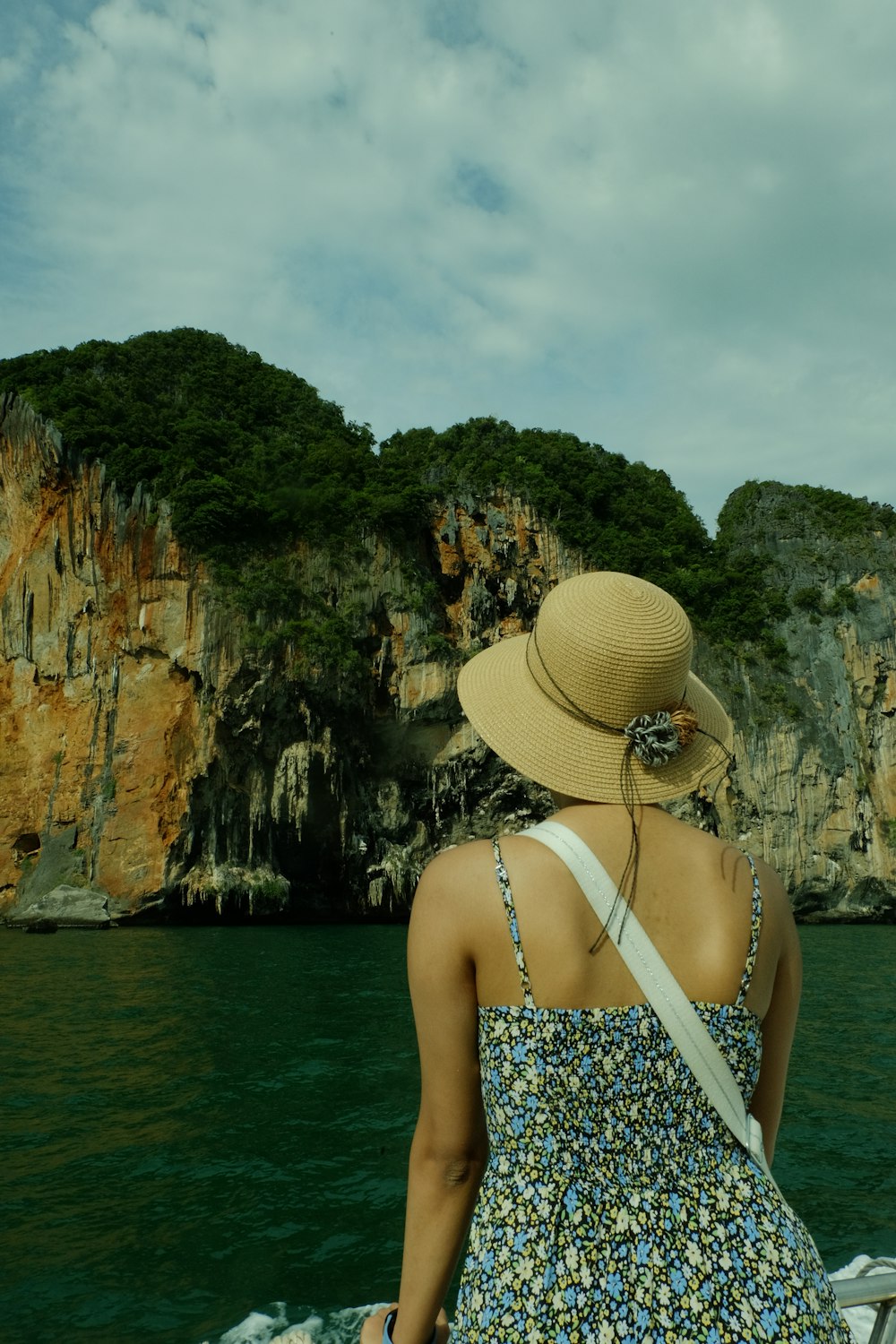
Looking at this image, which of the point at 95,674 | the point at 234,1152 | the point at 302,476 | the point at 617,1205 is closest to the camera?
the point at 617,1205

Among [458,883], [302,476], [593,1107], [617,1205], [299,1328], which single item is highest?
[302,476]

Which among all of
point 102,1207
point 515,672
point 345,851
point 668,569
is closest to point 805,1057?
point 102,1207

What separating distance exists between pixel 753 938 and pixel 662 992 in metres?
0.16

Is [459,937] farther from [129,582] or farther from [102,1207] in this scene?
[129,582]

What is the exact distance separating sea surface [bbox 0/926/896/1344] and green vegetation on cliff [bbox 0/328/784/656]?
19.5 meters

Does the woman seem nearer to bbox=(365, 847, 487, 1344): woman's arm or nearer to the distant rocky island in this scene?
bbox=(365, 847, 487, 1344): woman's arm

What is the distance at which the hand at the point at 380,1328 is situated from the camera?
51.6 inches

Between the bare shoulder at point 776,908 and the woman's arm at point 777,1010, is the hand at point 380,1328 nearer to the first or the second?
the woman's arm at point 777,1010

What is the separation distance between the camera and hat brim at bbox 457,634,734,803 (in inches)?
54.1

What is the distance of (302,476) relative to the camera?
37.4 meters

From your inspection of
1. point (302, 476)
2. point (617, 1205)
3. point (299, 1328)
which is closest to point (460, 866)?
point (617, 1205)

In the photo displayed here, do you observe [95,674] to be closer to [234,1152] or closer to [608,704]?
[234,1152]

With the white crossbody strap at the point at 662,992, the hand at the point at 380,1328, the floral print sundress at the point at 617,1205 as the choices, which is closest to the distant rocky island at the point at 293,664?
the hand at the point at 380,1328

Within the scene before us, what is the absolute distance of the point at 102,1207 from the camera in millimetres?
6727
